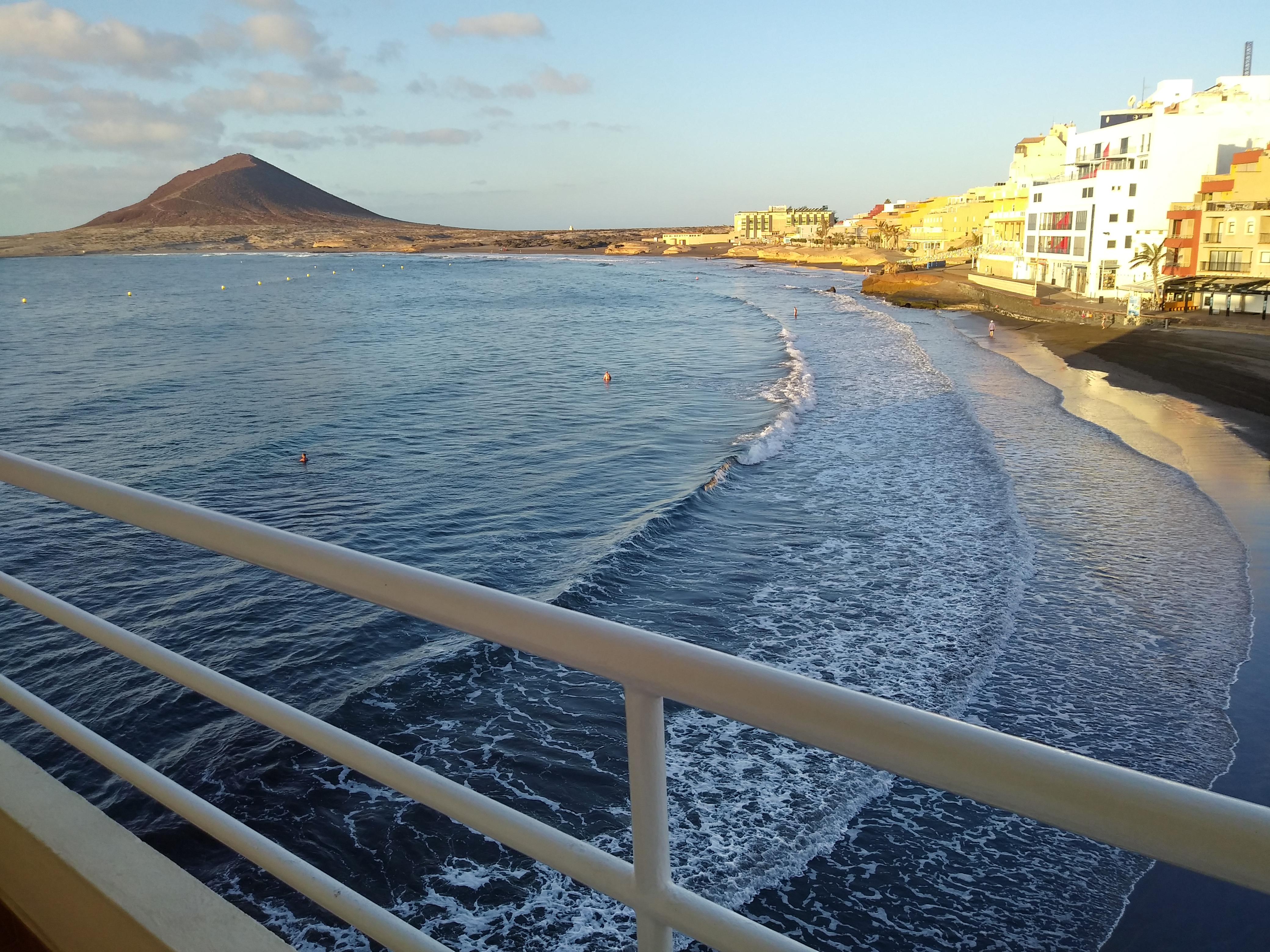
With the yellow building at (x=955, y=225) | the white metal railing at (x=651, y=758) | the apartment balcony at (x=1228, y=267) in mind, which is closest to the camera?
the white metal railing at (x=651, y=758)

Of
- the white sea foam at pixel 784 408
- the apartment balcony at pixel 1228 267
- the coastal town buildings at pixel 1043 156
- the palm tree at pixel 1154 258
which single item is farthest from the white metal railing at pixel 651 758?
the coastal town buildings at pixel 1043 156

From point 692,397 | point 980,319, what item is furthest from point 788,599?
point 980,319

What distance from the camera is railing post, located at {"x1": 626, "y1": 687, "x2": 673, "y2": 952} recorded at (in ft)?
3.05

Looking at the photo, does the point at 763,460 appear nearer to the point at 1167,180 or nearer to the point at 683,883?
the point at 683,883

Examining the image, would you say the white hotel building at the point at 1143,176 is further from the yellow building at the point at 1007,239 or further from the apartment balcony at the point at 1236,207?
the yellow building at the point at 1007,239

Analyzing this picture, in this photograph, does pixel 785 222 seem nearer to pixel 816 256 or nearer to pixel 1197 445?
pixel 816 256

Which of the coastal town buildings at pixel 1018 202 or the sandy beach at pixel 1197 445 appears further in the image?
the coastal town buildings at pixel 1018 202

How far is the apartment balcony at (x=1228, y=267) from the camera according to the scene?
39.3m

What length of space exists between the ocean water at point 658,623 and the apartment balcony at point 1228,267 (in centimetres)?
1903

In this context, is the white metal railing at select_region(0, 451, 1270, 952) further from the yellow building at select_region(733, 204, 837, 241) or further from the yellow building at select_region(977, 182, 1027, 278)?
the yellow building at select_region(733, 204, 837, 241)

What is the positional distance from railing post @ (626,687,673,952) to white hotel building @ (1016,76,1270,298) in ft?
162

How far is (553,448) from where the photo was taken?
20.8 m

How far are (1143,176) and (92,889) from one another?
177 feet

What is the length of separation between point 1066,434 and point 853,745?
23.0 meters
